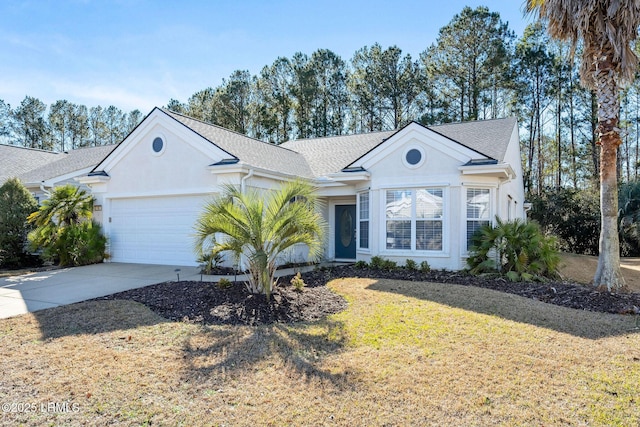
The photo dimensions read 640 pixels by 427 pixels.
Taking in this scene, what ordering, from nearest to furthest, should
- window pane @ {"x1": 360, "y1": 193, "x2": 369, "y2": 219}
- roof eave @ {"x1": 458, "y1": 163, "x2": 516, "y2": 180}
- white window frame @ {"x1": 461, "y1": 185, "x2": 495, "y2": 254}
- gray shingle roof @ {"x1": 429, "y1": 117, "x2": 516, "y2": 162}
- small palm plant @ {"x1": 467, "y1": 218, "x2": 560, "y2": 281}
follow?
small palm plant @ {"x1": 467, "y1": 218, "x2": 560, "y2": 281} < roof eave @ {"x1": 458, "y1": 163, "x2": 516, "y2": 180} < white window frame @ {"x1": 461, "y1": 185, "x2": 495, "y2": 254} < gray shingle roof @ {"x1": 429, "y1": 117, "x2": 516, "y2": 162} < window pane @ {"x1": 360, "y1": 193, "x2": 369, "y2": 219}

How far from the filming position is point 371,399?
4.15 metres

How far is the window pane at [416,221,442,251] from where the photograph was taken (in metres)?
12.1

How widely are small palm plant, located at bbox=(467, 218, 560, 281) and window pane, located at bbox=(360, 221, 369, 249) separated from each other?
332cm

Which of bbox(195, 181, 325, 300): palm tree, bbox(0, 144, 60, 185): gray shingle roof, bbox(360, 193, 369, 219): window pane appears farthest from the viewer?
bbox(0, 144, 60, 185): gray shingle roof

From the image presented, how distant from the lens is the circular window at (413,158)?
488 inches

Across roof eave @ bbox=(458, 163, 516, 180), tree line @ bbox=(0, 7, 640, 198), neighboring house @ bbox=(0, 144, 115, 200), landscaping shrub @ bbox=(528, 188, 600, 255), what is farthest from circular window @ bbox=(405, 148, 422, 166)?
tree line @ bbox=(0, 7, 640, 198)

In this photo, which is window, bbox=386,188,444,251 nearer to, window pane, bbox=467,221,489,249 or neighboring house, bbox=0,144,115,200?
window pane, bbox=467,221,489,249

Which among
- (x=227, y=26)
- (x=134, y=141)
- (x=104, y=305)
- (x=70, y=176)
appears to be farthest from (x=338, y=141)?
(x=104, y=305)

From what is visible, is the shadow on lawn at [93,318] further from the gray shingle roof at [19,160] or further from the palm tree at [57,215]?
the gray shingle roof at [19,160]

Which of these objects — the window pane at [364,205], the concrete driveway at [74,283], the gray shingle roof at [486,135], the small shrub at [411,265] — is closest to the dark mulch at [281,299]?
the concrete driveway at [74,283]

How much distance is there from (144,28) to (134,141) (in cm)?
359

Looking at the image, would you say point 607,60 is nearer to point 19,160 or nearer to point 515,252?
point 515,252

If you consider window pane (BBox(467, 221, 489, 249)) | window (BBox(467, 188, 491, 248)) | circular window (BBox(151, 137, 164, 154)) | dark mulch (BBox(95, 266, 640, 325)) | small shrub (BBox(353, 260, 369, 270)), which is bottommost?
dark mulch (BBox(95, 266, 640, 325))

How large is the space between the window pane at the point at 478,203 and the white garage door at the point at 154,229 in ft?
26.5
